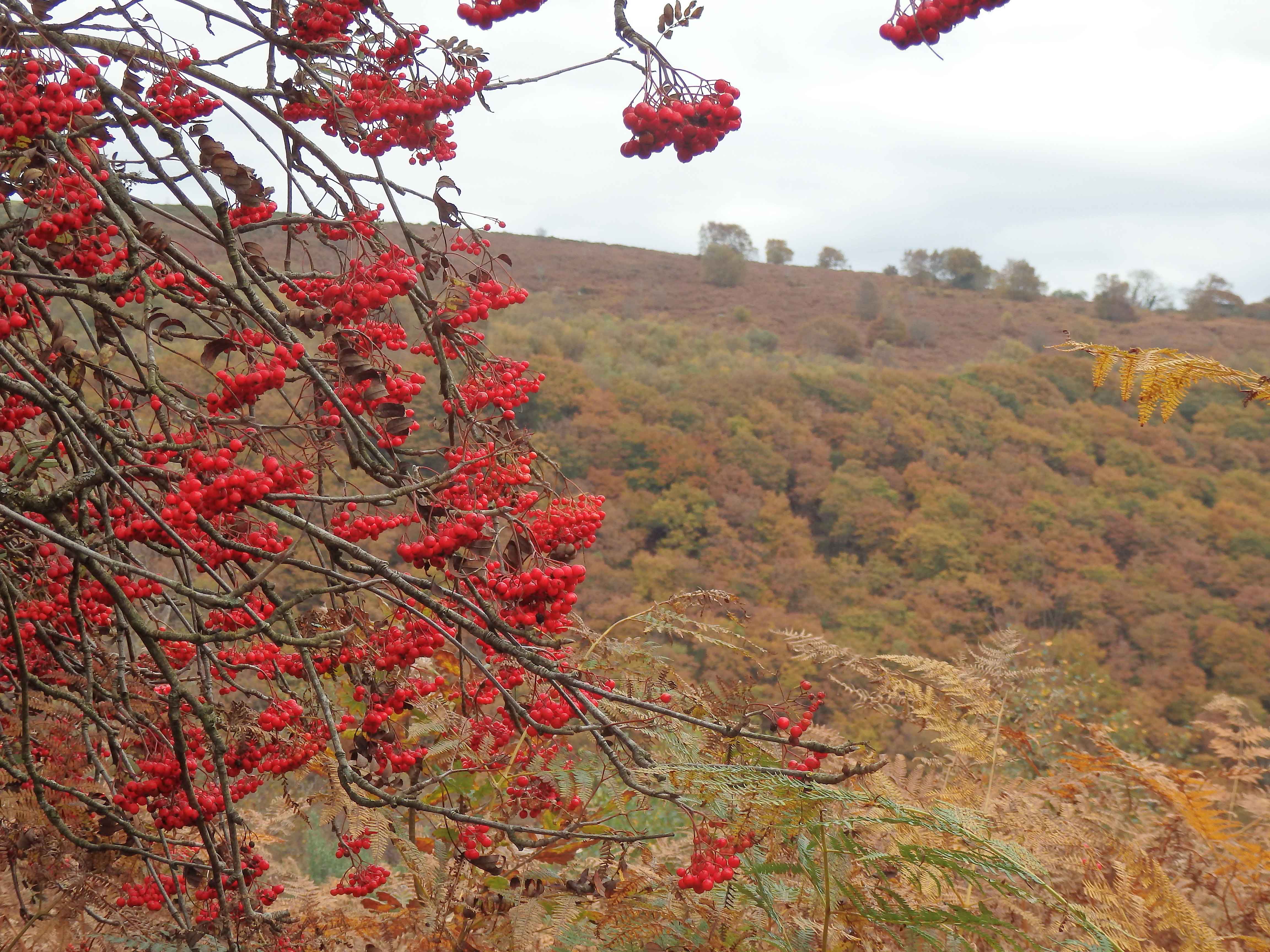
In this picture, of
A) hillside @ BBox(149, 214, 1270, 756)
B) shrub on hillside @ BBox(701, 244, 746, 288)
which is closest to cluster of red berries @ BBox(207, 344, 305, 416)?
hillside @ BBox(149, 214, 1270, 756)

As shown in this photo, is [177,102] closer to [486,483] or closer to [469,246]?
[469,246]

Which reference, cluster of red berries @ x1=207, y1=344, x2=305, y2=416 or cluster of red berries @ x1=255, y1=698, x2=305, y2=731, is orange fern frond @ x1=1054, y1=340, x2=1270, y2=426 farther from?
cluster of red berries @ x1=255, y1=698, x2=305, y2=731

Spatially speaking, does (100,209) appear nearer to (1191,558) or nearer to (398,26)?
(398,26)

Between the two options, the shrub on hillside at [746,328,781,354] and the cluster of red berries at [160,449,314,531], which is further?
the shrub on hillside at [746,328,781,354]

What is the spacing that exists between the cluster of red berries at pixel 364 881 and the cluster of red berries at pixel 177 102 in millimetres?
1573

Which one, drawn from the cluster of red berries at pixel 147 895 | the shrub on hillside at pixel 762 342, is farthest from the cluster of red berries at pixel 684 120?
the shrub on hillside at pixel 762 342

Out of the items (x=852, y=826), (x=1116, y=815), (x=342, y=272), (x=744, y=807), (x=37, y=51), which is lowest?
(x=1116, y=815)

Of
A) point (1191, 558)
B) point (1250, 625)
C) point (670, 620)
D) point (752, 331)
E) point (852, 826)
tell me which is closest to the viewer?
point (852, 826)

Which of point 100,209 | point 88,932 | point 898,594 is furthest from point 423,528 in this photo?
point 898,594

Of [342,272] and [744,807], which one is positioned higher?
[342,272]

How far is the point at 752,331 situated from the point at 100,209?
30.9 meters

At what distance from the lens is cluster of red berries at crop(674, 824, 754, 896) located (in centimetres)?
150

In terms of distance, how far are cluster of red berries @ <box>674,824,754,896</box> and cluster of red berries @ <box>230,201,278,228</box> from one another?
1.50 meters

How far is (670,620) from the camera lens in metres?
2.21
